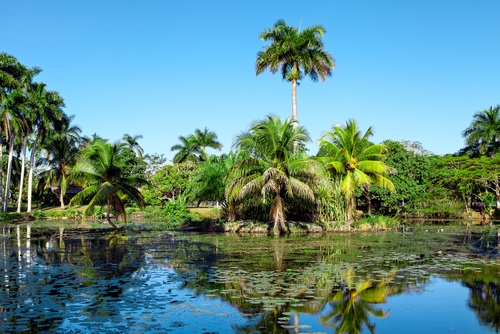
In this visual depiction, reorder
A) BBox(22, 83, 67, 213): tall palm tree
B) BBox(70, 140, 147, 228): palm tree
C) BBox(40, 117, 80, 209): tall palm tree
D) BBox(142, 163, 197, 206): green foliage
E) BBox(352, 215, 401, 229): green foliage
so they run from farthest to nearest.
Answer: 1. BBox(40, 117, 80, 209): tall palm tree
2. BBox(142, 163, 197, 206): green foliage
3. BBox(22, 83, 67, 213): tall palm tree
4. BBox(352, 215, 401, 229): green foliage
5. BBox(70, 140, 147, 228): palm tree

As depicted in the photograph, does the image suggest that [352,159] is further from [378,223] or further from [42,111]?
[42,111]

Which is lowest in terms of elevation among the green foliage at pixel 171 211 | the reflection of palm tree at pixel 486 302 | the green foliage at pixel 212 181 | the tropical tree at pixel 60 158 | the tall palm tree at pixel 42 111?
the reflection of palm tree at pixel 486 302

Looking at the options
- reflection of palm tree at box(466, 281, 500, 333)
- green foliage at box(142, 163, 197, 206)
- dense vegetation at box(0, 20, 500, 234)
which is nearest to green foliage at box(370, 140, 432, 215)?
dense vegetation at box(0, 20, 500, 234)

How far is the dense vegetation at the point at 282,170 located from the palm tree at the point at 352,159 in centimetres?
7

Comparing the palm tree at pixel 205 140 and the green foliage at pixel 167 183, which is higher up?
the palm tree at pixel 205 140

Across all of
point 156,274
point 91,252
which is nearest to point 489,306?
point 156,274

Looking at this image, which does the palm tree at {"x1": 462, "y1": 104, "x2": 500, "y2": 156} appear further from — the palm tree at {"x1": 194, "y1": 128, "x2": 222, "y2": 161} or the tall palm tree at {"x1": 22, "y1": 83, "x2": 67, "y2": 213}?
the tall palm tree at {"x1": 22, "y1": 83, "x2": 67, "y2": 213}

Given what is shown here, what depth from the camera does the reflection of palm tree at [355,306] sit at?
7.86m

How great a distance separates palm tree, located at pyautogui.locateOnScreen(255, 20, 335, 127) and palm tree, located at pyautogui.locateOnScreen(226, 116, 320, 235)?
8945 mm

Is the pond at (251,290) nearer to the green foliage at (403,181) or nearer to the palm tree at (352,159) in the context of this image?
the palm tree at (352,159)

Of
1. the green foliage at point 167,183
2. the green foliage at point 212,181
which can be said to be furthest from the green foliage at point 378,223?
the green foliage at point 167,183

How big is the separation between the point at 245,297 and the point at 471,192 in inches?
1520

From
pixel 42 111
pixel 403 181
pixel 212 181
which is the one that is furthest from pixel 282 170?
pixel 42 111

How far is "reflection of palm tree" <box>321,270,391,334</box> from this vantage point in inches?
310
